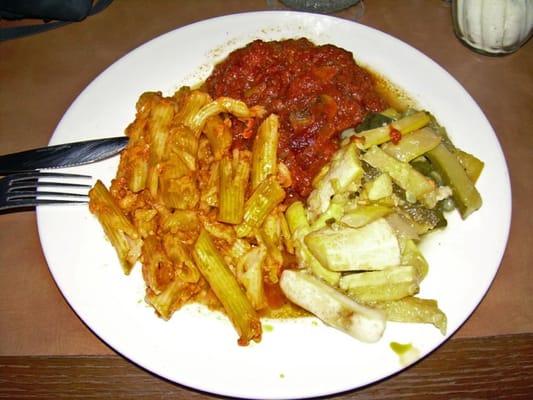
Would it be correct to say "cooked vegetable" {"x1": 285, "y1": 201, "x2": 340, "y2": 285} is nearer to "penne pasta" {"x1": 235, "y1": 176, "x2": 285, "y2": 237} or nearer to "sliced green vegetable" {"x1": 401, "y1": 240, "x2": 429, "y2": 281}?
"penne pasta" {"x1": 235, "y1": 176, "x2": 285, "y2": 237}

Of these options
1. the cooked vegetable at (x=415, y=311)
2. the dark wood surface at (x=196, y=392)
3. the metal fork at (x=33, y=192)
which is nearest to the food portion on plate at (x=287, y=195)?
the cooked vegetable at (x=415, y=311)

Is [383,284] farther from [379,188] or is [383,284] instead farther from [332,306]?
[379,188]

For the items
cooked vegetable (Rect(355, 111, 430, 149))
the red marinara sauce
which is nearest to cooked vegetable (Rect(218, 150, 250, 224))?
the red marinara sauce

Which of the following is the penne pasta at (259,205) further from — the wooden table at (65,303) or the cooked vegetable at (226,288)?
the wooden table at (65,303)

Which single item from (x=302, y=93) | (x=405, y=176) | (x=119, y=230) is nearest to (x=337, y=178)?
(x=405, y=176)

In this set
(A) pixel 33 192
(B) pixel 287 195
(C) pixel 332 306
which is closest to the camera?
(C) pixel 332 306

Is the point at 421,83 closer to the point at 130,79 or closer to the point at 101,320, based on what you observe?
the point at 130,79
